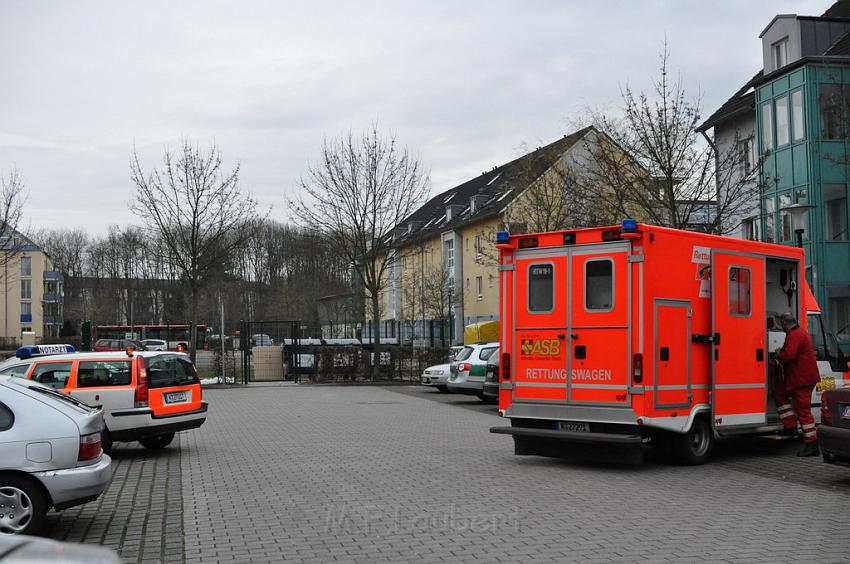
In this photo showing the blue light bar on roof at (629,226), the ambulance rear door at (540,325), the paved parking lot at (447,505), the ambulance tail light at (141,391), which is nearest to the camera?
the paved parking lot at (447,505)

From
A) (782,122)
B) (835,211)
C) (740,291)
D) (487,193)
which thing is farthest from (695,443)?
(487,193)

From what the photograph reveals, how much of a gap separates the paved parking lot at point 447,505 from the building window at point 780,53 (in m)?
22.2

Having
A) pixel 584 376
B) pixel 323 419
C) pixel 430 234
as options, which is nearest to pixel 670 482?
pixel 584 376

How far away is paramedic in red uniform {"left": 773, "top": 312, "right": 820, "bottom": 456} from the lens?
12234mm

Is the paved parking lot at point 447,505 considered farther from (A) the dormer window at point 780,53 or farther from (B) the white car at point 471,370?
(A) the dormer window at point 780,53

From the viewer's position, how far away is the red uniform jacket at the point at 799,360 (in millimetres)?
12211

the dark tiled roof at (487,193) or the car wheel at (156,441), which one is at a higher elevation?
the dark tiled roof at (487,193)

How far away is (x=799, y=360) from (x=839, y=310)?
809 inches

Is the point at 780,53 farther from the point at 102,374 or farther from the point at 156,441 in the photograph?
the point at 102,374

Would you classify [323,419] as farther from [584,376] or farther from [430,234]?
[430,234]

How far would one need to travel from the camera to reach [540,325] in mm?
12195

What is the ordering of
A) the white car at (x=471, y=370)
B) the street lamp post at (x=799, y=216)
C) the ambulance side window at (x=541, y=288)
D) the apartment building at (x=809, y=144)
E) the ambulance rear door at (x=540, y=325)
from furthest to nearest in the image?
the apartment building at (x=809, y=144) → the white car at (x=471, y=370) → the street lamp post at (x=799, y=216) → the ambulance side window at (x=541, y=288) → the ambulance rear door at (x=540, y=325)

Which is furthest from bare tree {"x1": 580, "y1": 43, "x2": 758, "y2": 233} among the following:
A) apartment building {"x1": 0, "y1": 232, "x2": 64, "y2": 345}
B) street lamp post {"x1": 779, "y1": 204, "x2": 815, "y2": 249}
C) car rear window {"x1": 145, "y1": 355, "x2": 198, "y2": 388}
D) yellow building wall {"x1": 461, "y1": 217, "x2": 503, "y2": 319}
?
apartment building {"x1": 0, "y1": 232, "x2": 64, "y2": 345}

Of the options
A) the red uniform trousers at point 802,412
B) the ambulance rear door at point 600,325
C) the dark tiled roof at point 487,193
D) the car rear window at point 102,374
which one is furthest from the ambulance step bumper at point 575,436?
the dark tiled roof at point 487,193
